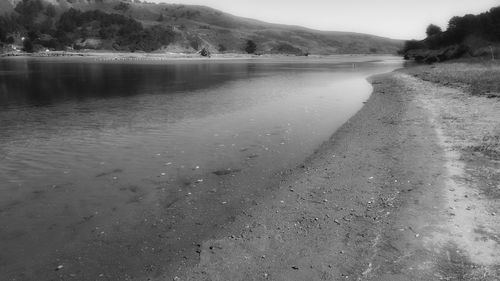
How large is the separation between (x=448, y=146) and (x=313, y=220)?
443 inches

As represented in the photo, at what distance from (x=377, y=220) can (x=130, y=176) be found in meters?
10.7

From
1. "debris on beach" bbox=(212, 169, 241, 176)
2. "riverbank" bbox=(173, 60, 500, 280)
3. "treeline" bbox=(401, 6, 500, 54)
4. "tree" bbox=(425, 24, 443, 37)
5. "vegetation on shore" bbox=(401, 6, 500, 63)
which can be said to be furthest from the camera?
"tree" bbox=(425, 24, 443, 37)

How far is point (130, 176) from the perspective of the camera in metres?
16.5

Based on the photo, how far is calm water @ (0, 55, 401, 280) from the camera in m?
10.4

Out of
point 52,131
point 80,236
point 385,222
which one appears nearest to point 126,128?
point 52,131

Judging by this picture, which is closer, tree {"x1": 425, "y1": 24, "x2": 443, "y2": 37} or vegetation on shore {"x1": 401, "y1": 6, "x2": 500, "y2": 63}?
vegetation on shore {"x1": 401, "y1": 6, "x2": 500, "y2": 63}

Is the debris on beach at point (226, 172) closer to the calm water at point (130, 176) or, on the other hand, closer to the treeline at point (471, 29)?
the calm water at point (130, 176)

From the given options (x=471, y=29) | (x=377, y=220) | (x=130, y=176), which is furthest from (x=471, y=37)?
(x=130, y=176)

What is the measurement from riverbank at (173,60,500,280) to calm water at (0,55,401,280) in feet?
4.47

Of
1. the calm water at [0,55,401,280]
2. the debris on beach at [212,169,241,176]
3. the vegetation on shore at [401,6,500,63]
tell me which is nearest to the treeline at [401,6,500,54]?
the vegetation on shore at [401,6,500,63]

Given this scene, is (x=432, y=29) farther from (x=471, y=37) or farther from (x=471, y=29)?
(x=471, y=37)

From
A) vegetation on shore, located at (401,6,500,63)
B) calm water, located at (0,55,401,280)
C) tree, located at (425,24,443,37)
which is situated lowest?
calm water, located at (0,55,401,280)

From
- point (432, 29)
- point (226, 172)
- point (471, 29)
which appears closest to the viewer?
point (226, 172)

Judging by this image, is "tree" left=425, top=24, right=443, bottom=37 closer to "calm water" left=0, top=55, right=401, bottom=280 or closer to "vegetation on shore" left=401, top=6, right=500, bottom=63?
"vegetation on shore" left=401, top=6, right=500, bottom=63
